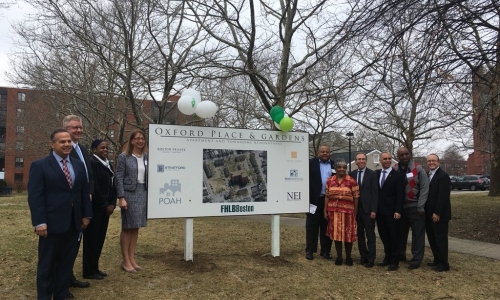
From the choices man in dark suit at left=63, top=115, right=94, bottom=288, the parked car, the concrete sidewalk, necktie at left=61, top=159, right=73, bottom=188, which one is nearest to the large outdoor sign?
man in dark suit at left=63, top=115, right=94, bottom=288

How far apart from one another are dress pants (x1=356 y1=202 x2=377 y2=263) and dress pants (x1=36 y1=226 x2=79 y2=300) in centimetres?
420

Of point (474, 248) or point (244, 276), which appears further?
point (474, 248)

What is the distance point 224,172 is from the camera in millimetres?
6051

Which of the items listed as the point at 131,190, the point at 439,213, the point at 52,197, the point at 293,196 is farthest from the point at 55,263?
the point at 439,213

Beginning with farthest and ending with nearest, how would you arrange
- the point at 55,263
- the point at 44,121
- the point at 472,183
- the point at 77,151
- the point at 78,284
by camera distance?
1. the point at 472,183
2. the point at 44,121
3. the point at 78,284
4. the point at 77,151
5. the point at 55,263

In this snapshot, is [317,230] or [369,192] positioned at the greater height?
[369,192]

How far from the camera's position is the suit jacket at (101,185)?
4.88 meters

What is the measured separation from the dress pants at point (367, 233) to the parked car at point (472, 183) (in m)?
37.2

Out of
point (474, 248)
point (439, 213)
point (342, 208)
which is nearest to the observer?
point (439, 213)

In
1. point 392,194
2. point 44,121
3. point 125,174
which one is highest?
point 44,121

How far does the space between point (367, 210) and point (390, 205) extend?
1.20 feet

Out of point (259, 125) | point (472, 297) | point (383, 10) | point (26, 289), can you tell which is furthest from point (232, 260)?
point (259, 125)

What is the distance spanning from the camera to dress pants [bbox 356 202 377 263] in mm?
6031

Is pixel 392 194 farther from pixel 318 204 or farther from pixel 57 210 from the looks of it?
pixel 57 210
